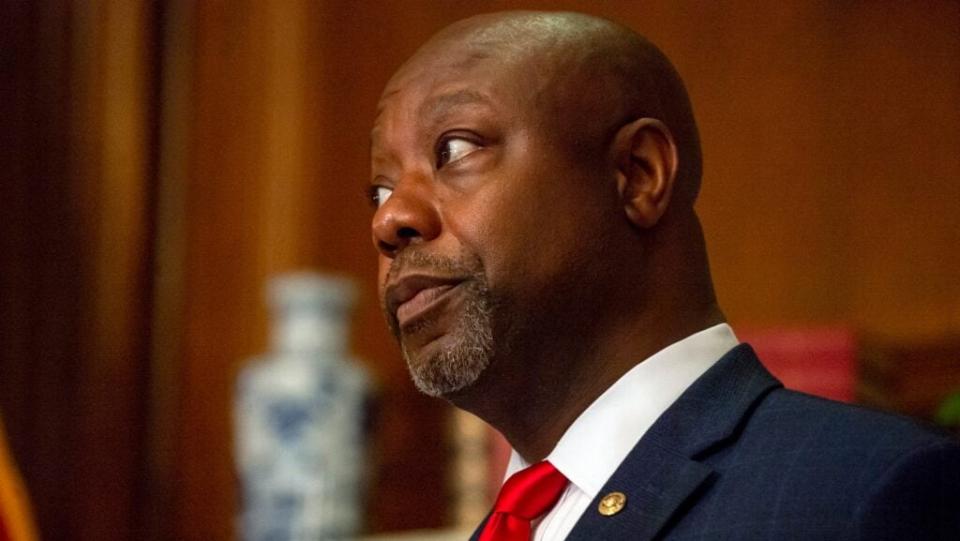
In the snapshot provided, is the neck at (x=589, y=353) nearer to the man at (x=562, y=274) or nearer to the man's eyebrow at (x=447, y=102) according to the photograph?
the man at (x=562, y=274)

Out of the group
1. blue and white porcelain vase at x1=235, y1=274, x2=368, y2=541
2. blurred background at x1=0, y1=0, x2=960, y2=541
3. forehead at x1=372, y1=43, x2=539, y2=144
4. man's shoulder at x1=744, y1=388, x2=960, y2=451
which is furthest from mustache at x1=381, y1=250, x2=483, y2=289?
blurred background at x1=0, y1=0, x2=960, y2=541

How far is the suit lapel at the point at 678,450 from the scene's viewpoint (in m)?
1.06

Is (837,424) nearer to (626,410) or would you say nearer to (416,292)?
(626,410)

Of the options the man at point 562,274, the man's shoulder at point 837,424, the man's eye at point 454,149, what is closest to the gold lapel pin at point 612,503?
the man at point 562,274

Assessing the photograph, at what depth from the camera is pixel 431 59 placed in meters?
1.29

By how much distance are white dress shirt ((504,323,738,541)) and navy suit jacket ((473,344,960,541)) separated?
0.07 feet

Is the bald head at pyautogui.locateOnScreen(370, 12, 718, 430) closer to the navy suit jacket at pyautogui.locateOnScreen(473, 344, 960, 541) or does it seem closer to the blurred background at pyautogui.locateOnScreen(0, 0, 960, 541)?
the navy suit jacket at pyautogui.locateOnScreen(473, 344, 960, 541)

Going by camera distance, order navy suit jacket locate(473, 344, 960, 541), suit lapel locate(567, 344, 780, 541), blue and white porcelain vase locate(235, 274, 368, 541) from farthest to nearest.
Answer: blue and white porcelain vase locate(235, 274, 368, 541) → suit lapel locate(567, 344, 780, 541) → navy suit jacket locate(473, 344, 960, 541)

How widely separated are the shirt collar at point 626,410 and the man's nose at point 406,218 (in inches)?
8.4

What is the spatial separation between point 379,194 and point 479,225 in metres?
0.16

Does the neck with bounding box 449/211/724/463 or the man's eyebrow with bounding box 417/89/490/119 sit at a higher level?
the man's eyebrow with bounding box 417/89/490/119

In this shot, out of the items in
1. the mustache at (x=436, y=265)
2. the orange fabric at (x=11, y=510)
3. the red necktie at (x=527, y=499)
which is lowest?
the orange fabric at (x=11, y=510)

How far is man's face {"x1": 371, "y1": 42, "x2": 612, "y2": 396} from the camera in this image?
118cm

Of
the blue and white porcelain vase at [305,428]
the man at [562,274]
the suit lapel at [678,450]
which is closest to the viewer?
the suit lapel at [678,450]
